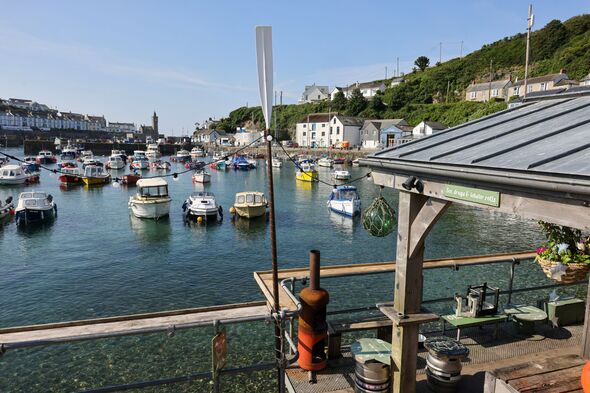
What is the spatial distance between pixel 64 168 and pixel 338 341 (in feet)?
213

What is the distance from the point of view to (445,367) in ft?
20.8

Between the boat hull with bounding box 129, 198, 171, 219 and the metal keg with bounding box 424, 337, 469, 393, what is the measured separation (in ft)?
94.0

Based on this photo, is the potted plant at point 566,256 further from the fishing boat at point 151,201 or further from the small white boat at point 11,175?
the small white boat at point 11,175

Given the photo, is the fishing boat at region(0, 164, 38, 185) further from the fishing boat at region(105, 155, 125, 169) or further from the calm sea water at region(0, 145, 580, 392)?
the fishing boat at region(105, 155, 125, 169)

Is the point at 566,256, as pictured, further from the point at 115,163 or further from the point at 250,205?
A: the point at 115,163

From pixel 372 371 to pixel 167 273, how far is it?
1644 centimetres

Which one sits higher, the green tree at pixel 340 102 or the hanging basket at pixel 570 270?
the green tree at pixel 340 102

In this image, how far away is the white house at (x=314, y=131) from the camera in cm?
11575

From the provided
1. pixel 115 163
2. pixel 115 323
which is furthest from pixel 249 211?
pixel 115 163

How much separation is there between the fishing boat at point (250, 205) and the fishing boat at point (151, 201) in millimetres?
5899

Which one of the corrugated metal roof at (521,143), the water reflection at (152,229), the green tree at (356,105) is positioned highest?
the green tree at (356,105)

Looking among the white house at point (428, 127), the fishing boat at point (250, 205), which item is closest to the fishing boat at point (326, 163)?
the white house at point (428, 127)

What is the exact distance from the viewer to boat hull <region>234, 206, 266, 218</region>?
106ft

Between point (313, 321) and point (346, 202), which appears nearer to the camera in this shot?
point (313, 321)
